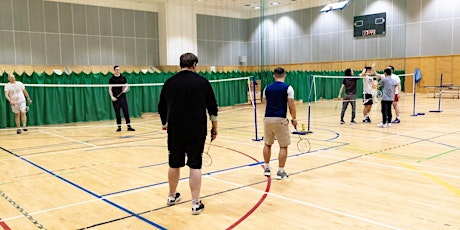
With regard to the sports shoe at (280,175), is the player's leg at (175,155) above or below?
above

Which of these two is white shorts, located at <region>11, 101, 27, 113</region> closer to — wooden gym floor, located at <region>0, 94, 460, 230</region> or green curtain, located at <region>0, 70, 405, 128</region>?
green curtain, located at <region>0, 70, 405, 128</region>

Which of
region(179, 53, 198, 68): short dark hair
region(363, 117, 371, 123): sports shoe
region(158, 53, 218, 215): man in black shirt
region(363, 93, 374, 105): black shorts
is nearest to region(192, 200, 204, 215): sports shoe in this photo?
region(158, 53, 218, 215): man in black shirt

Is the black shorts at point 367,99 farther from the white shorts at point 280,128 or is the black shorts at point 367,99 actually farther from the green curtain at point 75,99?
the white shorts at point 280,128

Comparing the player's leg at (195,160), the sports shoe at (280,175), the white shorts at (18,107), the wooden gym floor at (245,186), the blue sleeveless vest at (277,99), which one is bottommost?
the wooden gym floor at (245,186)

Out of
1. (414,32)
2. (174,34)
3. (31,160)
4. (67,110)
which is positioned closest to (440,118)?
(31,160)

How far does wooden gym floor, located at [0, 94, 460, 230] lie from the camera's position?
445cm

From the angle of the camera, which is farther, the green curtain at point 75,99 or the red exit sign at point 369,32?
the red exit sign at point 369,32

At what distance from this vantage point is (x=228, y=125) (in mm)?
13992

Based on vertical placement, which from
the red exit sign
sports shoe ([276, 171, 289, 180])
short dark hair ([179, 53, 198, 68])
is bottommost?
sports shoe ([276, 171, 289, 180])

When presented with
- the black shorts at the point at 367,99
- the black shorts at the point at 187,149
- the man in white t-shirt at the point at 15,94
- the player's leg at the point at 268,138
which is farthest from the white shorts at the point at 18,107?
the black shorts at the point at 367,99

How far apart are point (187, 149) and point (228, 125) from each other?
9440 millimetres

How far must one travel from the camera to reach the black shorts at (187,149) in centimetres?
452

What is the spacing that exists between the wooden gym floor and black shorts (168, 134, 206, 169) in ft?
2.10

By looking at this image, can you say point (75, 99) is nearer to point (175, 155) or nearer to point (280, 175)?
point (280, 175)
